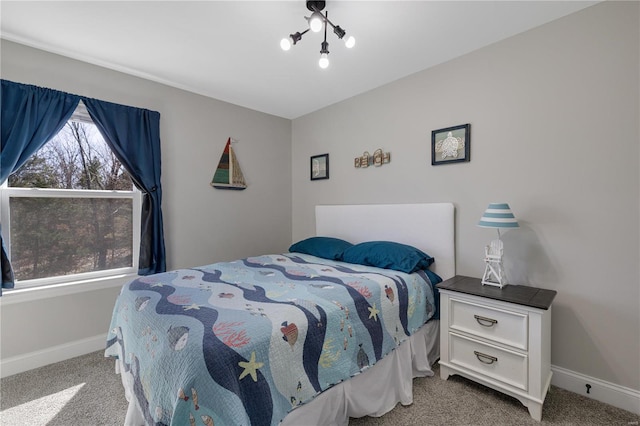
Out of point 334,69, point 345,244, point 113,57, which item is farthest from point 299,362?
point 113,57

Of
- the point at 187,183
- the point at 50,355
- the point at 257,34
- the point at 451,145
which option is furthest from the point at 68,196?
the point at 451,145

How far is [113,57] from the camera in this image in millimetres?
2416

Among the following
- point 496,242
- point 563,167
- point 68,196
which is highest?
point 563,167

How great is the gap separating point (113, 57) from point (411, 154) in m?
2.75

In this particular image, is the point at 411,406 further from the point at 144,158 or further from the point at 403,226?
the point at 144,158

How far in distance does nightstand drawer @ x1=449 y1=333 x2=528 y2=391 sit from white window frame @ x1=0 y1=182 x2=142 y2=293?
113 inches

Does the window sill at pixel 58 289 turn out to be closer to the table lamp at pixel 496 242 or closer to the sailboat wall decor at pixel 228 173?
the sailboat wall decor at pixel 228 173

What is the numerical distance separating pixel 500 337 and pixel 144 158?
319cm

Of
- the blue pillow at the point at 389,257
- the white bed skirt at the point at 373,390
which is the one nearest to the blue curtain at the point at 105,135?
the white bed skirt at the point at 373,390

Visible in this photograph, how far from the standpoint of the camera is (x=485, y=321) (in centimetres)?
184

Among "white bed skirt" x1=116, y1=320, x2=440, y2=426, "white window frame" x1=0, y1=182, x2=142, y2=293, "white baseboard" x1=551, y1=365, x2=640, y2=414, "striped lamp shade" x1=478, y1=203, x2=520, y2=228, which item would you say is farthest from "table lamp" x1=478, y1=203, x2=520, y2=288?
"white window frame" x1=0, y1=182, x2=142, y2=293

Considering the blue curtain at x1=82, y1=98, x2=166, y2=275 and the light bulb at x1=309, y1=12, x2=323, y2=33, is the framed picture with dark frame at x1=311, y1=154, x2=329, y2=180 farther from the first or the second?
the light bulb at x1=309, y1=12, x2=323, y2=33

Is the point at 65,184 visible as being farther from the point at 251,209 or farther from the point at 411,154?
the point at 411,154

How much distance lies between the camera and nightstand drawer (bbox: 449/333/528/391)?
1694mm
